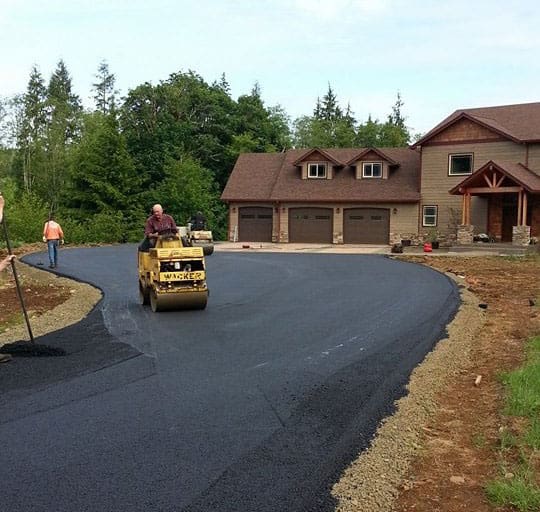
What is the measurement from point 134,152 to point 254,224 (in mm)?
15265

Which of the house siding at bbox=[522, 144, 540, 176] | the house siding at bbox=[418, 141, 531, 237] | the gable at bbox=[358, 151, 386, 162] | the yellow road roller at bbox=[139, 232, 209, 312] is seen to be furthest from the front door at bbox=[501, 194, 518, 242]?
the yellow road roller at bbox=[139, 232, 209, 312]

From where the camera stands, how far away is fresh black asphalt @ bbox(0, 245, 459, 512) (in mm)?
3781

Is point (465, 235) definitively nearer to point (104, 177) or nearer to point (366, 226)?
point (366, 226)

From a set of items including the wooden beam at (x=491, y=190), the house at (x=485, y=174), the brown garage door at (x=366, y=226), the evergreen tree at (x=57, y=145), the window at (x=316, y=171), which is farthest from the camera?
the evergreen tree at (x=57, y=145)

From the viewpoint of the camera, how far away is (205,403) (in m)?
5.41

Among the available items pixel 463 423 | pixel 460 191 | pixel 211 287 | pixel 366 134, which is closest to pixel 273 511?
pixel 463 423

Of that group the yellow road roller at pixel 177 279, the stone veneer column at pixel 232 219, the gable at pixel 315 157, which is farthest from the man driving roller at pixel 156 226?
the gable at pixel 315 157

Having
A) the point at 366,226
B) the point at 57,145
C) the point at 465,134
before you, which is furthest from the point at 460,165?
the point at 57,145

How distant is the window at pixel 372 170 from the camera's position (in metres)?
35.7

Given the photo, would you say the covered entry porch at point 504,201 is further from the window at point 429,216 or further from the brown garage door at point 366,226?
the brown garage door at point 366,226

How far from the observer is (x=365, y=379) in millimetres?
6254

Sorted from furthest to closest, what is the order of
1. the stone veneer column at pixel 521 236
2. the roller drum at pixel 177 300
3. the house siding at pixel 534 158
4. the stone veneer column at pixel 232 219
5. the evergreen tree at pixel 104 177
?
1. the evergreen tree at pixel 104 177
2. the stone veneer column at pixel 232 219
3. the house siding at pixel 534 158
4. the stone veneer column at pixel 521 236
5. the roller drum at pixel 177 300

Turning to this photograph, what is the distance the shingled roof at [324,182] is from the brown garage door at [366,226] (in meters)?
0.95

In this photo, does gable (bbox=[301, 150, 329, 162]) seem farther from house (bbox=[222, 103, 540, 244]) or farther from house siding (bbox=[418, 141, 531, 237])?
house siding (bbox=[418, 141, 531, 237])
